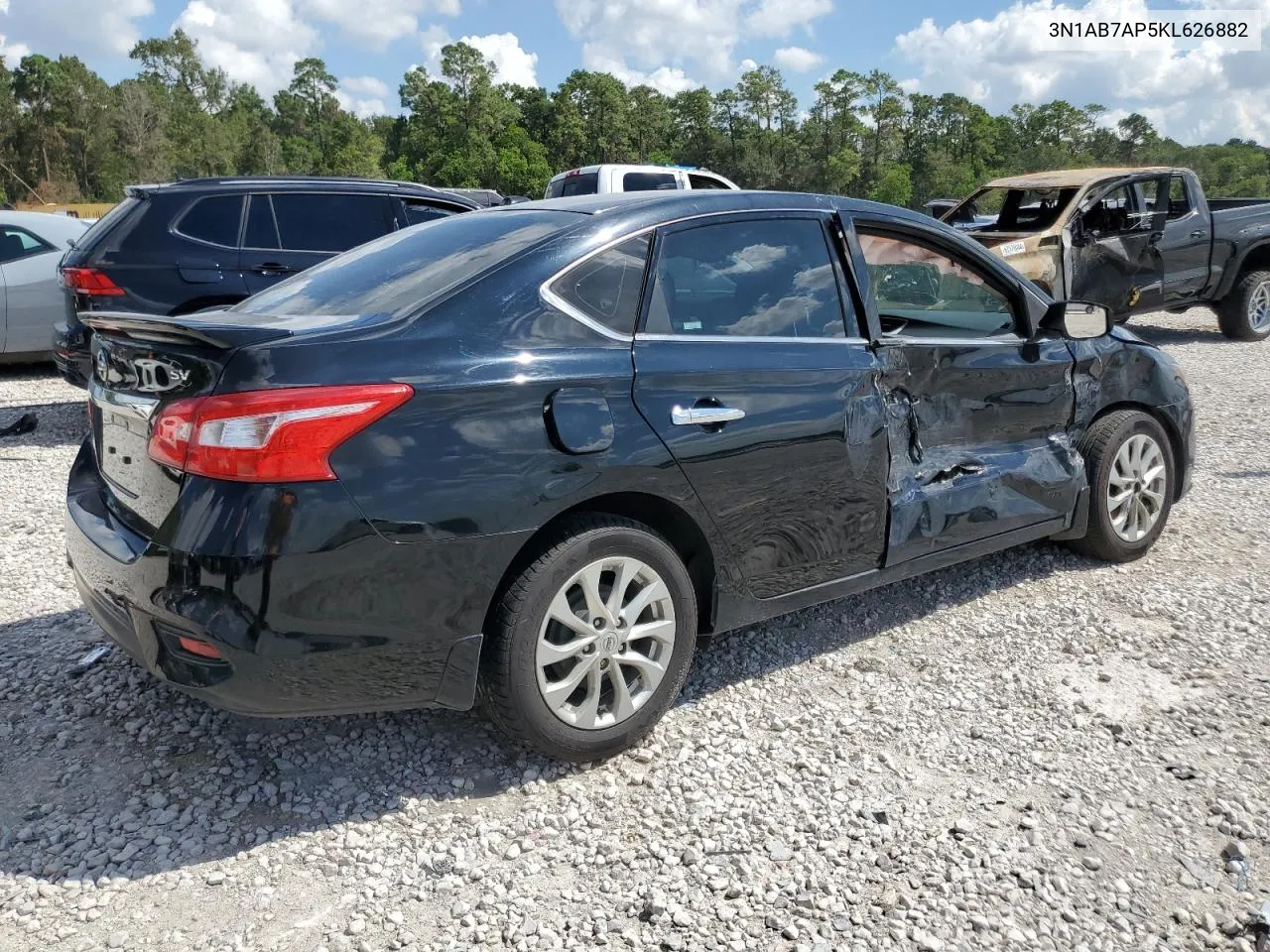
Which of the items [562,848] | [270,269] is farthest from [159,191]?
[562,848]

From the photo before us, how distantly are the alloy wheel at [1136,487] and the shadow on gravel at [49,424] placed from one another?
20.7 ft

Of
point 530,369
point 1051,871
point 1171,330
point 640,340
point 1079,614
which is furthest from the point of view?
point 1171,330

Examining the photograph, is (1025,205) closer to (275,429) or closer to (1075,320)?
(1075,320)

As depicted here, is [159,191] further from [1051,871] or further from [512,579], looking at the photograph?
[1051,871]

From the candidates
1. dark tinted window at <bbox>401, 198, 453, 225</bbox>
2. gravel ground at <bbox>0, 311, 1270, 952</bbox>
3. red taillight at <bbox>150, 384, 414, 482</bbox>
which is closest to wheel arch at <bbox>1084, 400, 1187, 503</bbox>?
gravel ground at <bbox>0, 311, 1270, 952</bbox>

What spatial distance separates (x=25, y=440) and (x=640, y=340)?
20.4 ft

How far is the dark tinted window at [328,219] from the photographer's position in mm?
7469

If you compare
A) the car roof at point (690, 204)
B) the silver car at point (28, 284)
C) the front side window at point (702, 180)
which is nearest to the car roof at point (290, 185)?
the silver car at point (28, 284)

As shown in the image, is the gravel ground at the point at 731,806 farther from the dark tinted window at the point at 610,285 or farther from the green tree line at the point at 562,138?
the green tree line at the point at 562,138

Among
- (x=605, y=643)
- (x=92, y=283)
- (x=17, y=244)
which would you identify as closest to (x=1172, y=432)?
(x=605, y=643)

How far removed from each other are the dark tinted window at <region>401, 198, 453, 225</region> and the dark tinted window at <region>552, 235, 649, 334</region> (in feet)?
16.7

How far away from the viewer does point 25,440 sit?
292 inches

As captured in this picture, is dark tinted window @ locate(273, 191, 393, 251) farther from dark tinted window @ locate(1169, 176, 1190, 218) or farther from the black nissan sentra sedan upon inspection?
dark tinted window @ locate(1169, 176, 1190, 218)

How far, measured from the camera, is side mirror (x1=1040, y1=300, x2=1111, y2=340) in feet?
14.1
